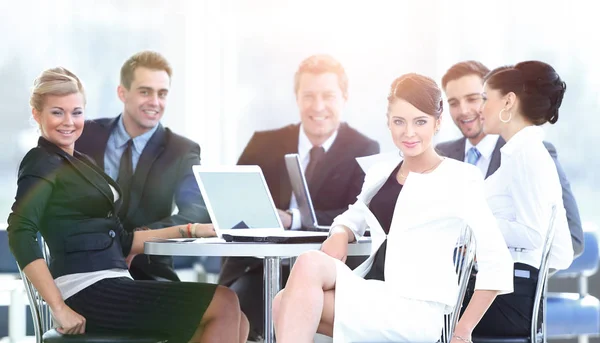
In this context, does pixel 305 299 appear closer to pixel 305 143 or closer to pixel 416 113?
pixel 416 113

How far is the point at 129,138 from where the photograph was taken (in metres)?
3.94

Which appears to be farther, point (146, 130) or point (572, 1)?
point (572, 1)

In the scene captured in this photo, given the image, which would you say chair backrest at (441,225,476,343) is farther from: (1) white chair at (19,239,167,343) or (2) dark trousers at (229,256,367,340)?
(2) dark trousers at (229,256,367,340)

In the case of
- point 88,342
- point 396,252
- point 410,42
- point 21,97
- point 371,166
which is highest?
point 410,42

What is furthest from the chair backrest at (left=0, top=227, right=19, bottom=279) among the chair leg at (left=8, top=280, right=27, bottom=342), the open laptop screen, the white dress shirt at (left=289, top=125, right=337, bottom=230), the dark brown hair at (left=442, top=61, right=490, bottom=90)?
the dark brown hair at (left=442, top=61, right=490, bottom=90)

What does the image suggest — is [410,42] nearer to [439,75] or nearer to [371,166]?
[439,75]

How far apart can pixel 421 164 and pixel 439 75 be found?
2.90 m

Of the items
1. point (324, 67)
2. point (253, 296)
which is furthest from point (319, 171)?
point (253, 296)

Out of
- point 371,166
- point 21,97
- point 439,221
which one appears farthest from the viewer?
point 21,97

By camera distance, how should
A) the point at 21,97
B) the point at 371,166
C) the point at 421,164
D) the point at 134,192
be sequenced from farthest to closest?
1. the point at 21,97
2. the point at 134,192
3. the point at 371,166
4. the point at 421,164

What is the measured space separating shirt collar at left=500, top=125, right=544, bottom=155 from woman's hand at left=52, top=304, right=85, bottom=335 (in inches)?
59.1

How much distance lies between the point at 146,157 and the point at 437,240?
183 cm

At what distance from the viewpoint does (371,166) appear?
2967 millimetres

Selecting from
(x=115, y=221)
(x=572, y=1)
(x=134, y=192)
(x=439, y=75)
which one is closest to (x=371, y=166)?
(x=115, y=221)
